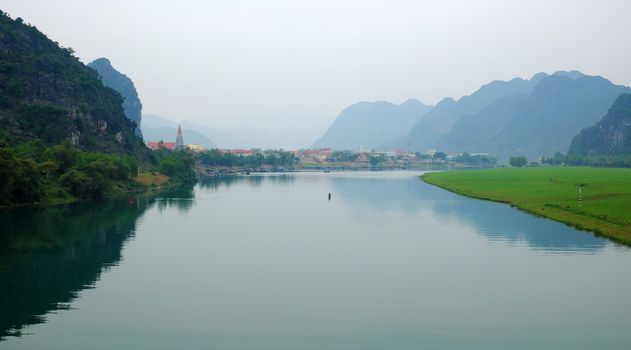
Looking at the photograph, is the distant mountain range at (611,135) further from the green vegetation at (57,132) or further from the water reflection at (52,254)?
the water reflection at (52,254)

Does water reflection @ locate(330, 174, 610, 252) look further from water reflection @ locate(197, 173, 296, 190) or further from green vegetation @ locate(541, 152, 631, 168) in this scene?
green vegetation @ locate(541, 152, 631, 168)

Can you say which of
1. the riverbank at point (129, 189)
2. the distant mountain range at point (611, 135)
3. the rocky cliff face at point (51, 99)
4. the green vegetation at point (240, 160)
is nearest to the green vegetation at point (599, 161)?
the distant mountain range at point (611, 135)

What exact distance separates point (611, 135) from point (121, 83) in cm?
14581

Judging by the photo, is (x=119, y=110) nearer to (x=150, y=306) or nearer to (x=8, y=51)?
(x=8, y=51)

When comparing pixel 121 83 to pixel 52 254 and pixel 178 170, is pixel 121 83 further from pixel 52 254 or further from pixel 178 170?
pixel 52 254

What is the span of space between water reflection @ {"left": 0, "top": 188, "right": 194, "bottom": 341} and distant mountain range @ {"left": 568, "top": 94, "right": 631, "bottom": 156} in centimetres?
15380

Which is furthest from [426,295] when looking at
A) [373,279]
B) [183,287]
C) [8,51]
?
[8,51]

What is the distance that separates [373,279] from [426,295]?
8.39ft

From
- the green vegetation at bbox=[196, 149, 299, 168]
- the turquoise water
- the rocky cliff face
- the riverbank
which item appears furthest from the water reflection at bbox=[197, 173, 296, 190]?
the turquoise water

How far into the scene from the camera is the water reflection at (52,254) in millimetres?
16219

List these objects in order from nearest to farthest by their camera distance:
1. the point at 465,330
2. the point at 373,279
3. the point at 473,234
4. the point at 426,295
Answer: the point at 465,330 → the point at 426,295 → the point at 373,279 → the point at 473,234

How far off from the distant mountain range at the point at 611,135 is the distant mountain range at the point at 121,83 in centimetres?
13256

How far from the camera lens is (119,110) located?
91.4 metres

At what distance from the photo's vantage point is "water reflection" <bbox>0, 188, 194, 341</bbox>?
16.2 m
